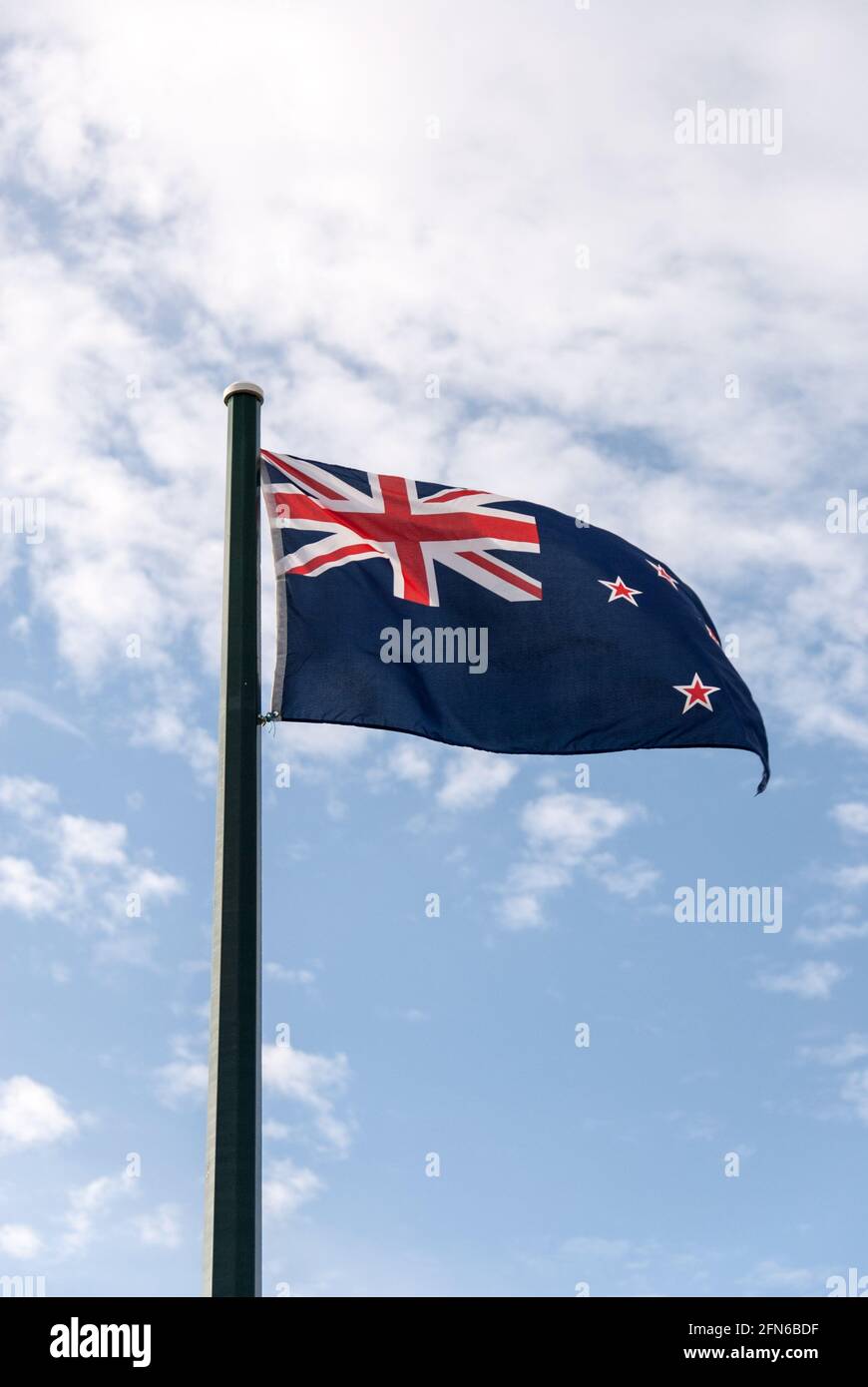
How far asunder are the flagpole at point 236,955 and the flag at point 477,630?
706mm

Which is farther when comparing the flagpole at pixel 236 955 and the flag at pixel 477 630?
the flag at pixel 477 630

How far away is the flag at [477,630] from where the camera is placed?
43.2ft

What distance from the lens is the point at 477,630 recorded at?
46.3ft

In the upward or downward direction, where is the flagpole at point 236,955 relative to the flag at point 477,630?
downward

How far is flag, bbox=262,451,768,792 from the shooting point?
13.2m

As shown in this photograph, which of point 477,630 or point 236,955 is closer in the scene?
point 236,955

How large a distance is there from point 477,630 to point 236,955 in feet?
13.7

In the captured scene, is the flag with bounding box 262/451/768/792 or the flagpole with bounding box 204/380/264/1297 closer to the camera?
the flagpole with bounding box 204/380/264/1297

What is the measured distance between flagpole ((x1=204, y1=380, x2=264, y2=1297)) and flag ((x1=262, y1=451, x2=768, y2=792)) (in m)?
0.71

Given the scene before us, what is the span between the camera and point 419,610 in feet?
45.1
